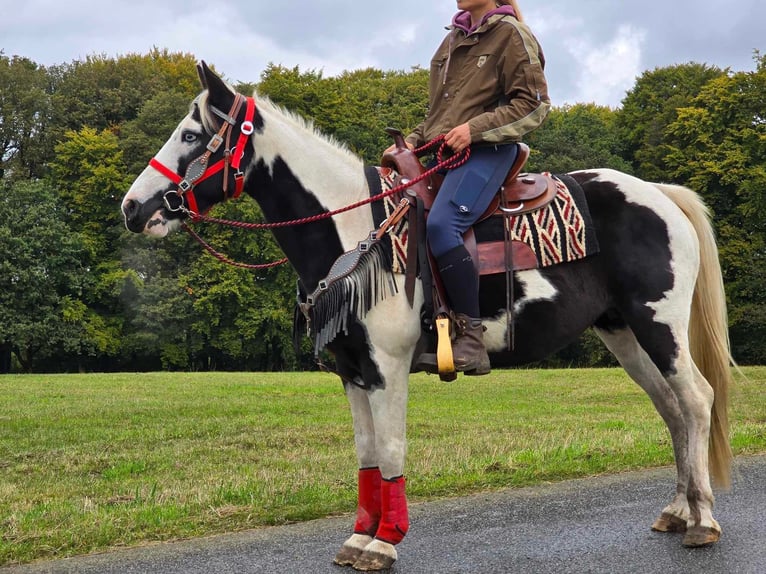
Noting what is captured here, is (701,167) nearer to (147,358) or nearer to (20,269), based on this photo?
(147,358)

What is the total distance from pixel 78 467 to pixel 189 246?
3592 cm

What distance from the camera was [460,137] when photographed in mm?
5336

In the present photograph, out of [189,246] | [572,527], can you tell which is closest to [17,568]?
[572,527]

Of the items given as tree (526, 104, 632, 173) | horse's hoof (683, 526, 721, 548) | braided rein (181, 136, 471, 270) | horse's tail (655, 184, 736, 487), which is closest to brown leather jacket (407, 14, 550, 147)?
braided rein (181, 136, 471, 270)

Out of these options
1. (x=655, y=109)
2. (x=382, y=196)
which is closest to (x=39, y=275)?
(x=655, y=109)

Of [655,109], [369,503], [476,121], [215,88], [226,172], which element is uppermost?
[655,109]

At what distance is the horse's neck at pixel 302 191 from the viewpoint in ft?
17.6

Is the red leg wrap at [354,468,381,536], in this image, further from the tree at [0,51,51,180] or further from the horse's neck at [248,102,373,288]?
the tree at [0,51,51,180]

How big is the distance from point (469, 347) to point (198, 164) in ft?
6.75

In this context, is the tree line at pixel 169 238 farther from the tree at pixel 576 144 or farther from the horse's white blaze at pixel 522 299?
the horse's white blaze at pixel 522 299

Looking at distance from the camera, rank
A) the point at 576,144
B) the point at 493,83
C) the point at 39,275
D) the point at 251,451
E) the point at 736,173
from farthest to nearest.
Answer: the point at 576,144
the point at 39,275
the point at 736,173
the point at 251,451
the point at 493,83

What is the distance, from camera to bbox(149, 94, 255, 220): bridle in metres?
5.19

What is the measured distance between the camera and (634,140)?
52531 millimetres

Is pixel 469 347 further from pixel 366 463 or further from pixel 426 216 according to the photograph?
pixel 366 463
